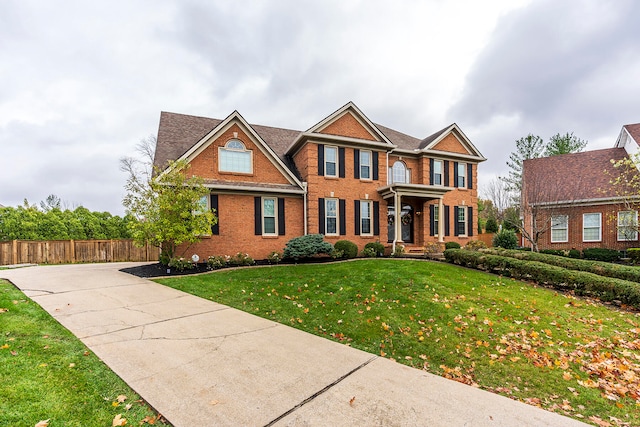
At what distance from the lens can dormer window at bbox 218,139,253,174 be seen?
1449cm

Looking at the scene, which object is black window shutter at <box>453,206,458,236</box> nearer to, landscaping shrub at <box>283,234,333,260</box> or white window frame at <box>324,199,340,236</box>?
white window frame at <box>324,199,340,236</box>

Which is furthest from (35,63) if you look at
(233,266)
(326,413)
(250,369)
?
(326,413)

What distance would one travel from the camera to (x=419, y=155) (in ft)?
61.6

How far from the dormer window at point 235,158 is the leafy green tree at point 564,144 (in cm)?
3500

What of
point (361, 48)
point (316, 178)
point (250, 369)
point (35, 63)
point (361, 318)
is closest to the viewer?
→ point (250, 369)

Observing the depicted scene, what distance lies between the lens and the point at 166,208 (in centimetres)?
1135

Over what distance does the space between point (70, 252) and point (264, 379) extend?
20554mm

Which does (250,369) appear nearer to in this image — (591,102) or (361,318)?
(361,318)

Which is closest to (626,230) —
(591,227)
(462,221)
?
(591,227)

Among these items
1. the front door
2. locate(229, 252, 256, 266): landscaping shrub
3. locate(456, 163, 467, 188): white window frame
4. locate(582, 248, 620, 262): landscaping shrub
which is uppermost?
A: locate(456, 163, 467, 188): white window frame

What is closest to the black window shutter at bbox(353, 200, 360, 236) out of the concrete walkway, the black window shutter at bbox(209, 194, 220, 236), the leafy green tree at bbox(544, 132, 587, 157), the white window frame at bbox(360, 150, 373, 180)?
the white window frame at bbox(360, 150, 373, 180)

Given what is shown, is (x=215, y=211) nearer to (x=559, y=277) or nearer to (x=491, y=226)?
(x=559, y=277)

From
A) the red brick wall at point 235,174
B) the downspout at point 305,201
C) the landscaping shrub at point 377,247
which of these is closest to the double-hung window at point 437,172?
the landscaping shrub at point 377,247

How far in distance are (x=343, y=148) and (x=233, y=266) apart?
8.82m
